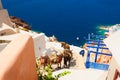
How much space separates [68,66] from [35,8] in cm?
9012

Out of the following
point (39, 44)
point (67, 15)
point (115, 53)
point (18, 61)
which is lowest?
point (67, 15)

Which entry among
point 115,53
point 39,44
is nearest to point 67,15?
point 39,44

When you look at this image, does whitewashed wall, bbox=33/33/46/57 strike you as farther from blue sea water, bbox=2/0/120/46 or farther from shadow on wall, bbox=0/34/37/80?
blue sea water, bbox=2/0/120/46

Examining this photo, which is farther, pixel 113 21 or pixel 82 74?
pixel 113 21

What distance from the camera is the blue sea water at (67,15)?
7244cm

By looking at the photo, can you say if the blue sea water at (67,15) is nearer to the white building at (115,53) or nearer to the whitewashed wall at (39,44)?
the whitewashed wall at (39,44)

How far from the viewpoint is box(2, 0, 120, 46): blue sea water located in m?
72.4

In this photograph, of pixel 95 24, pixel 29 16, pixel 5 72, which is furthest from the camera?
pixel 29 16

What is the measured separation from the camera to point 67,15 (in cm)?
9650

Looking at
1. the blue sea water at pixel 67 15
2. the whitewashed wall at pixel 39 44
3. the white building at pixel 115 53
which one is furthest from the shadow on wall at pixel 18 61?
the blue sea water at pixel 67 15

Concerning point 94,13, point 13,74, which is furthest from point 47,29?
point 13,74

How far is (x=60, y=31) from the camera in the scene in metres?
72.4

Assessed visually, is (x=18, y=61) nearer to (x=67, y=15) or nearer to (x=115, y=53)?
(x=115, y=53)

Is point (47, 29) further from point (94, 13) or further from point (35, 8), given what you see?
point (35, 8)
